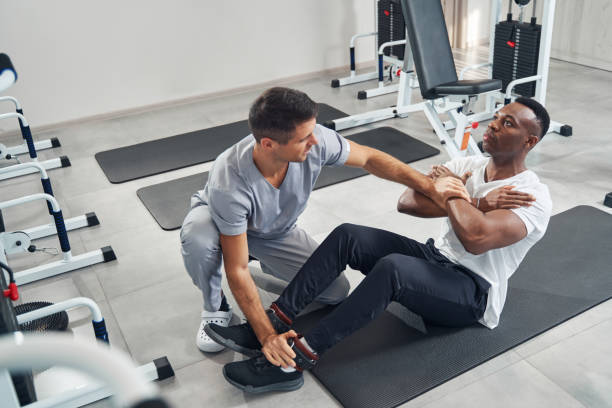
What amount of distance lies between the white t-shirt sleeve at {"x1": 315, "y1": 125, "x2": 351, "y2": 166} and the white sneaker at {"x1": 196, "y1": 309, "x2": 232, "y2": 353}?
0.66 m

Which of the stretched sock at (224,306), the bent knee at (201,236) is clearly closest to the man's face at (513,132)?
the bent knee at (201,236)

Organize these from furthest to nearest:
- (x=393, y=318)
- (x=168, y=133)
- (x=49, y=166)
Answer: (x=168, y=133), (x=49, y=166), (x=393, y=318)

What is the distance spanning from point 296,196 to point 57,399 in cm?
97

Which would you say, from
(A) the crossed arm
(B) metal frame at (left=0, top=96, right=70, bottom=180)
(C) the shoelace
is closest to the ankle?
(C) the shoelace

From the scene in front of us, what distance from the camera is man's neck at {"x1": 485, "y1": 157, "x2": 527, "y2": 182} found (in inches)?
76.7

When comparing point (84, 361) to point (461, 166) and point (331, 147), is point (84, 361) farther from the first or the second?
point (461, 166)

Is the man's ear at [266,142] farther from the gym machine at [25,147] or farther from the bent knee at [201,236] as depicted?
the gym machine at [25,147]

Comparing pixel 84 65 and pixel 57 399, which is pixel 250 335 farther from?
pixel 84 65

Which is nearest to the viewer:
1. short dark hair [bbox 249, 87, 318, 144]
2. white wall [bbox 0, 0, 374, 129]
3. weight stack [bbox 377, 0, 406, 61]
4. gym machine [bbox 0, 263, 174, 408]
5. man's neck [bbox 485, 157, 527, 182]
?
gym machine [bbox 0, 263, 174, 408]

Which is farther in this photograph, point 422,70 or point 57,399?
point 422,70

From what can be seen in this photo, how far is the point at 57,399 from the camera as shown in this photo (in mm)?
1866

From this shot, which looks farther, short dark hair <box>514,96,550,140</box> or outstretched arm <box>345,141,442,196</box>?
outstretched arm <box>345,141,442,196</box>

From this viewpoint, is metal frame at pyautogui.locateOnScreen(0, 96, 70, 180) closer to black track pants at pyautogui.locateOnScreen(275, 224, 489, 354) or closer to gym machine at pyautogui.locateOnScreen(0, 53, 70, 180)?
gym machine at pyautogui.locateOnScreen(0, 53, 70, 180)

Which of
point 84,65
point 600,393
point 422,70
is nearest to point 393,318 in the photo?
point 600,393
